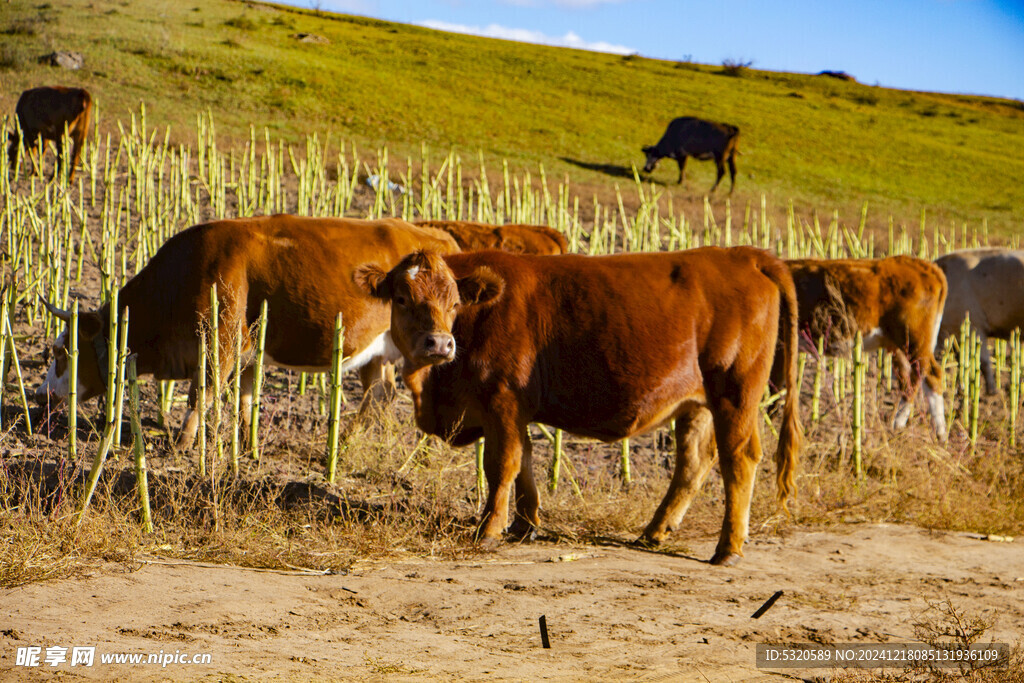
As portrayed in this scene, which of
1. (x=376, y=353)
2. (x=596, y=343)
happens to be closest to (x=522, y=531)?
(x=596, y=343)

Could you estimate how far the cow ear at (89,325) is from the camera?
6594 mm

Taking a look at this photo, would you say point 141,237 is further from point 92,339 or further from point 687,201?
point 687,201

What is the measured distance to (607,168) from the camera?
1139 inches

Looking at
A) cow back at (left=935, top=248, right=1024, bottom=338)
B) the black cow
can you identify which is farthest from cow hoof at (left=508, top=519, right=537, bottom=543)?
the black cow

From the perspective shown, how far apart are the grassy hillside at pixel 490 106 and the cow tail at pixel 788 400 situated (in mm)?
16867

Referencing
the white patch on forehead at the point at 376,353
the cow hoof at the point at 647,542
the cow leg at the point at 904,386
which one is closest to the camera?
the cow hoof at the point at 647,542

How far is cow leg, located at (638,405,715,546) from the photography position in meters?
5.56


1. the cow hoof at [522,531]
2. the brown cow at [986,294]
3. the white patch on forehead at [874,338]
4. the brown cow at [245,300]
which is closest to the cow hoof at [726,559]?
the cow hoof at [522,531]

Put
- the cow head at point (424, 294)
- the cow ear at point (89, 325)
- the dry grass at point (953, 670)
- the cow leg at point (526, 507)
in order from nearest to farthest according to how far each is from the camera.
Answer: the dry grass at point (953, 670)
the cow head at point (424, 294)
the cow leg at point (526, 507)
the cow ear at point (89, 325)

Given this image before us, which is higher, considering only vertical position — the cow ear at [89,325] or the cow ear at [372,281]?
the cow ear at [372,281]

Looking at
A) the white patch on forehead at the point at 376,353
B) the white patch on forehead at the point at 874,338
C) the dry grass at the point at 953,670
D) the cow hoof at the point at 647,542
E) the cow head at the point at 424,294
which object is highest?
the cow head at the point at 424,294

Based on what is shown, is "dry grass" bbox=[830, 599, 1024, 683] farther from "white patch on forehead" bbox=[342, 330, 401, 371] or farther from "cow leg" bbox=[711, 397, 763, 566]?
"white patch on forehead" bbox=[342, 330, 401, 371]

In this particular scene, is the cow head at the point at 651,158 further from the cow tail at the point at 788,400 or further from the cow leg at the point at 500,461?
the cow leg at the point at 500,461

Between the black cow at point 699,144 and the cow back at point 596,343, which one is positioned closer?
the cow back at point 596,343
